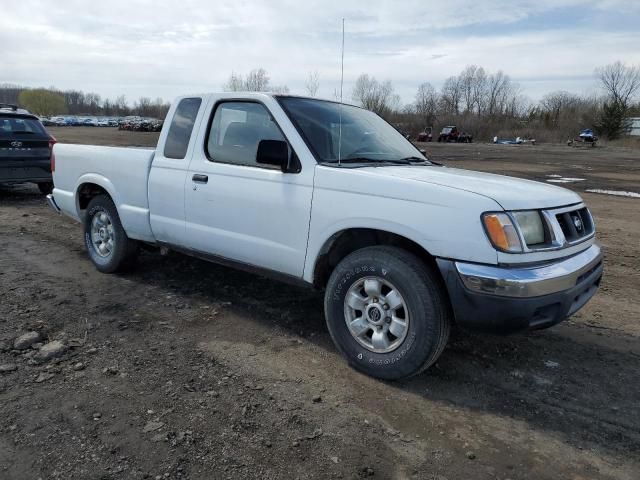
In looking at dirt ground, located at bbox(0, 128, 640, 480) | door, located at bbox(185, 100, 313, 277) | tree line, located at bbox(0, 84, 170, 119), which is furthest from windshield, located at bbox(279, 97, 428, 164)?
tree line, located at bbox(0, 84, 170, 119)

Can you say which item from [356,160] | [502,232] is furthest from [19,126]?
[502,232]

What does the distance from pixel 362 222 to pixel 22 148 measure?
355 inches

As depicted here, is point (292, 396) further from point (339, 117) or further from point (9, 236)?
point (9, 236)

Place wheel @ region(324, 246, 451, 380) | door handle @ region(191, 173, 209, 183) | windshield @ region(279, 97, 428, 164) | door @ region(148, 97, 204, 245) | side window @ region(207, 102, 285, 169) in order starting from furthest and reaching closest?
door @ region(148, 97, 204, 245)
door handle @ region(191, 173, 209, 183)
side window @ region(207, 102, 285, 169)
windshield @ region(279, 97, 428, 164)
wheel @ region(324, 246, 451, 380)

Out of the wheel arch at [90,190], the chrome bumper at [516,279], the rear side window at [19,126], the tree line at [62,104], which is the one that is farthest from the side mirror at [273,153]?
the tree line at [62,104]

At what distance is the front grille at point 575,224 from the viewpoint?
3.45 metres

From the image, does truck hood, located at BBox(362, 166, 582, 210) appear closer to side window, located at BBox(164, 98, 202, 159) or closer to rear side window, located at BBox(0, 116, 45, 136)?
side window, located at BBox(164, 98, 202, 159)

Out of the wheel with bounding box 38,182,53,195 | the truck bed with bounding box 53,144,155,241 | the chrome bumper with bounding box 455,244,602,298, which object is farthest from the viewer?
the wheel with bounding box 38,182,53,195

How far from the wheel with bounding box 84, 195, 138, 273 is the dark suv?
505 cm

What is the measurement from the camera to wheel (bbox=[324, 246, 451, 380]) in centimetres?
325

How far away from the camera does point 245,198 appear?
415 centimetres

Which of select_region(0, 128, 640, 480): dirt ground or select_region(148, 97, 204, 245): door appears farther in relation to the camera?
select_region(148, 97, 204, 245): door

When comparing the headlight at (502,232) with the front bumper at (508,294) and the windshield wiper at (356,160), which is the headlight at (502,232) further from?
the windshield wiper at (356,160)

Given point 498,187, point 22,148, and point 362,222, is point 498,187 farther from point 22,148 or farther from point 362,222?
point 22,148
